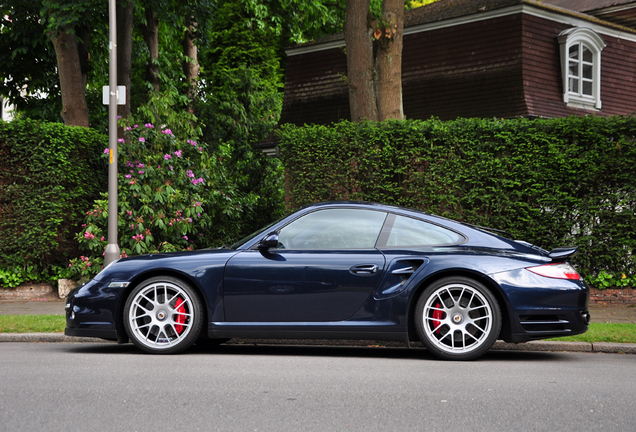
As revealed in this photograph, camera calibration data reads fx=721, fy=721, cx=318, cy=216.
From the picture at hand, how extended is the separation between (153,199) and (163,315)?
605 cm

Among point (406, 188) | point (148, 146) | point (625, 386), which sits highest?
point (148, 146)

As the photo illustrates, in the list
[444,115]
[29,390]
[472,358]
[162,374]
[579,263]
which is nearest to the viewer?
[29,390]

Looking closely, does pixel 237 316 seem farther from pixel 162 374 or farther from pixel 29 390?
pixel 29 390

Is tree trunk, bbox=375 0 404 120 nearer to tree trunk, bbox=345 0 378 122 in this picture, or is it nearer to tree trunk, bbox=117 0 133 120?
tree trunk, bbox=345 0 378 122

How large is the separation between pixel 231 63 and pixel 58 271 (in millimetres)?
23366

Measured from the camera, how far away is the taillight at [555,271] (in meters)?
6.28

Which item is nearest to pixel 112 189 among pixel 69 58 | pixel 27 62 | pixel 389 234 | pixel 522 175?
pixel 69 58

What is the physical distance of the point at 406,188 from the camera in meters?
11.5

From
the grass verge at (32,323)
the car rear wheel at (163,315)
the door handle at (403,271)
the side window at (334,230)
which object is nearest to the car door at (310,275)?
the side window at (334,230)

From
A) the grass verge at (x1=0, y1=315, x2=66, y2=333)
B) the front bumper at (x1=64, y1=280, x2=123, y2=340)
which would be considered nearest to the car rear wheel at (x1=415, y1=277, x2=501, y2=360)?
the front bumper at (x1=64, y1=280, x2=123, y2=340)

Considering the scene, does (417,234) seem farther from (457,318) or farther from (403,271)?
(457,318)

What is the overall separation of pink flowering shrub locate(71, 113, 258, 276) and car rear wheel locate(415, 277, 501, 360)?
696cm

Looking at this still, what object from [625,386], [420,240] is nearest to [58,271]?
[420,240]

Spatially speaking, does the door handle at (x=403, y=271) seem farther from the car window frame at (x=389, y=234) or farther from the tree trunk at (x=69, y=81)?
the tree trunk at (x=69, y=81)
